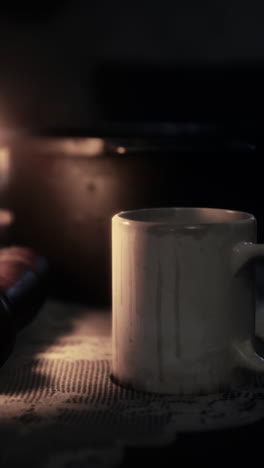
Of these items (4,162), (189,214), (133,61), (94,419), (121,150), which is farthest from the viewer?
(133,61)

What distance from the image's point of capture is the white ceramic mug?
1.70ft

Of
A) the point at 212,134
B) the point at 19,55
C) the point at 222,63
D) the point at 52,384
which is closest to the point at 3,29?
the point at 19,55

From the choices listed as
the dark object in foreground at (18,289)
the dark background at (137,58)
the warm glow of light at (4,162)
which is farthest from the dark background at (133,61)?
the dark object in foreground at (18,289)

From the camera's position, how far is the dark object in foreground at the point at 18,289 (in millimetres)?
Answer: 556

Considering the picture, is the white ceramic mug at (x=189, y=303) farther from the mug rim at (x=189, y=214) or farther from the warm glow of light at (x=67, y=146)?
the warm glow of light at (x=67, y=146)

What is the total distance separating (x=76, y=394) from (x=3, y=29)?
2.59 ft

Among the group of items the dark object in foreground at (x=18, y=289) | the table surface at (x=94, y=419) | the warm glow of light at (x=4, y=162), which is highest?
the warm glow of light at (x=4, y=162)

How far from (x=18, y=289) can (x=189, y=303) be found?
8.0 inches

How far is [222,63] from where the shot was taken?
112cm

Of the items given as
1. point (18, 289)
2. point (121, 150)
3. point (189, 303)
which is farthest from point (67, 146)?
point (189, 303)

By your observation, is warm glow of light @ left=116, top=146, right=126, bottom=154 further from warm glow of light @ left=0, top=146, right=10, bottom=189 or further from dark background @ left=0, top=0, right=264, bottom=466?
dark background @ left=0, top=0, right=264, bottom=466

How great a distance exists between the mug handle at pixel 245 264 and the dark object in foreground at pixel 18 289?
187 millimetres

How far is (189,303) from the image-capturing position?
52cm

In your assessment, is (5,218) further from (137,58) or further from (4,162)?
(137,58)
